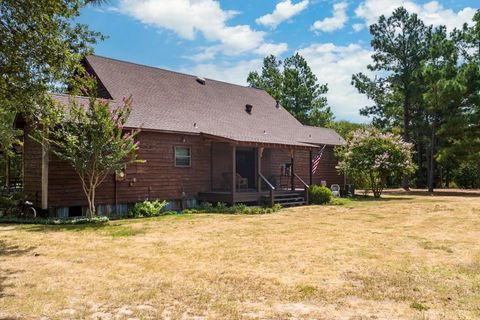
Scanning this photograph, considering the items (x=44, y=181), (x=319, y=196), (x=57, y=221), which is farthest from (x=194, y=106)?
(x=57, y=221)

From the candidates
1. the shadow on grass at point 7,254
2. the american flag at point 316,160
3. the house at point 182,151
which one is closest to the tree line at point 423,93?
the american flag at point 316,160

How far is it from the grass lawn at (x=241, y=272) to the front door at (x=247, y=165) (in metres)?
9.20

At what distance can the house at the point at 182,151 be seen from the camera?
13.9 meters

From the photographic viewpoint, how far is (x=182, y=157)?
16.8m

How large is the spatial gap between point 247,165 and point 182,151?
4.73m

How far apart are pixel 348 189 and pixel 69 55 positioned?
20428mm

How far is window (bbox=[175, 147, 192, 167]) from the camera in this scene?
16.7 metres

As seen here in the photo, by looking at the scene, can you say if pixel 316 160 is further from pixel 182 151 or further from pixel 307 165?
→ pixel 182 151

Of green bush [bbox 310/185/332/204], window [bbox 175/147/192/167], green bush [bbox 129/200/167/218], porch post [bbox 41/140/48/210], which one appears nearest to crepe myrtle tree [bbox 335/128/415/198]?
green bush [bbox 310/185/332/204]

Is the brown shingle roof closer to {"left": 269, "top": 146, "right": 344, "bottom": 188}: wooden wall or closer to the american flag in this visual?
the american flag

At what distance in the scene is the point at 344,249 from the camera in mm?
8047

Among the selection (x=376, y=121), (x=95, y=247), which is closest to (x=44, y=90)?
(x=95, y=247)

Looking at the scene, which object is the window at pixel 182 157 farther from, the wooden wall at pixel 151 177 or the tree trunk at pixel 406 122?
the tree trunk at pixel 406 122

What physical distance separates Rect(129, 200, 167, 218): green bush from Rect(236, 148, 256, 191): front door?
240 inches
